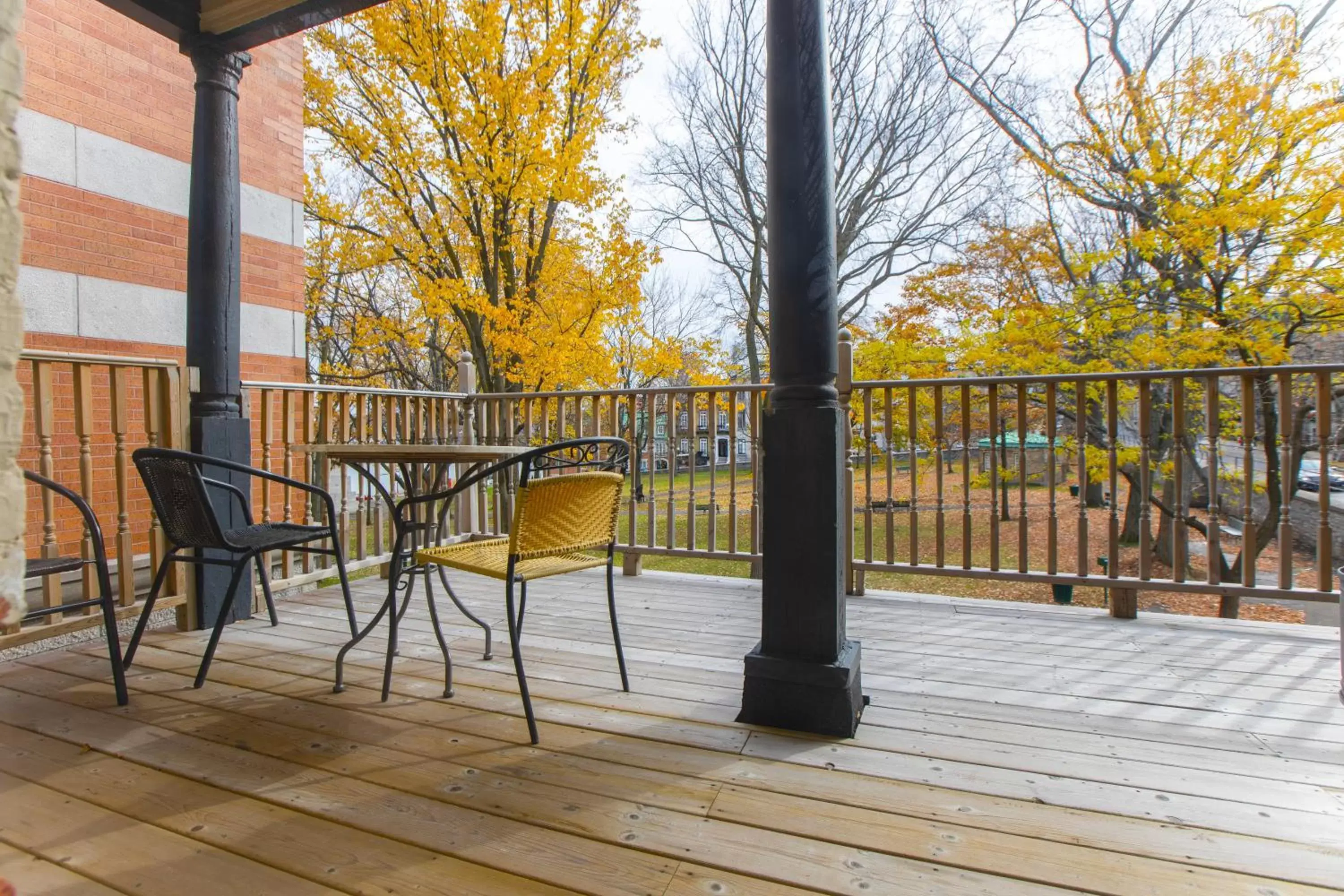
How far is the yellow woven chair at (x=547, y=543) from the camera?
1.71m

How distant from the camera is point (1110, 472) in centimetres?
277

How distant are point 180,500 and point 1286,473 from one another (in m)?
3.73

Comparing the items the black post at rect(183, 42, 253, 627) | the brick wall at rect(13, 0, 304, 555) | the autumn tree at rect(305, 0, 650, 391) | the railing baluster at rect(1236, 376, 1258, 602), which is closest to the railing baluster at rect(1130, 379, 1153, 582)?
the railing baluster at rect(1236, 376, 1258, 602)

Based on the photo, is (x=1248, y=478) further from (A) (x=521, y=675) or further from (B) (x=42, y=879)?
(B) (x=42, y=879)

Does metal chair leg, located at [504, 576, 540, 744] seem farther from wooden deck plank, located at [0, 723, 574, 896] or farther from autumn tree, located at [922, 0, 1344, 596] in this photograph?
autumn tree, located at [922, 0, 1344, 596]

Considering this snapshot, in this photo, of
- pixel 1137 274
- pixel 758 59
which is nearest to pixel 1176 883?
pixel 1137 274

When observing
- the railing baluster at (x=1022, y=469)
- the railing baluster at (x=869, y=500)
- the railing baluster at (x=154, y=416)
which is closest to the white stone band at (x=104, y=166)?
the railing baluster at (x=154, y=416)

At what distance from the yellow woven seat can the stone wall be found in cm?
116

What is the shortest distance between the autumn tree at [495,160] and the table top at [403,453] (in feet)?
19.0

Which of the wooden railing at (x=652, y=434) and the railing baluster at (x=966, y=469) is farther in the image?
the wooden railing at (x=652, y=434)

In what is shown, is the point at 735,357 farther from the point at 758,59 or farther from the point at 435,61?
the point at 435,61

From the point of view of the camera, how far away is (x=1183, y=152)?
5.78 m

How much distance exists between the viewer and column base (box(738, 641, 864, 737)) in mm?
1716

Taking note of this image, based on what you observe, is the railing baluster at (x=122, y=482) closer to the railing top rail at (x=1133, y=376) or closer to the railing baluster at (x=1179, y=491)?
the railing top rail at (x=1133, y=376)
